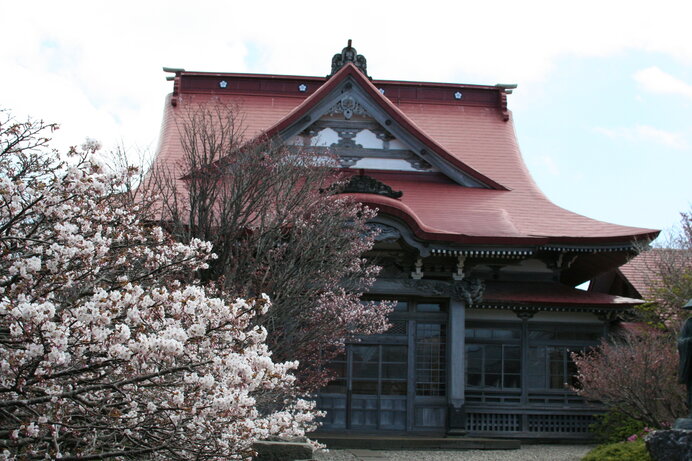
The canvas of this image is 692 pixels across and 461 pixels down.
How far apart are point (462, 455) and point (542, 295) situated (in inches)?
142

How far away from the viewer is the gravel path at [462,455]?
1223 centimetres

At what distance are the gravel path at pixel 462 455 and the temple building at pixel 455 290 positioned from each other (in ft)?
2.78

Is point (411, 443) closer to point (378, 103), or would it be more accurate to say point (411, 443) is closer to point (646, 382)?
point (646, 382)

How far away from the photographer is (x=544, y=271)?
51.1ft

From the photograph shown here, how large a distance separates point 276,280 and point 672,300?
8.51 meters

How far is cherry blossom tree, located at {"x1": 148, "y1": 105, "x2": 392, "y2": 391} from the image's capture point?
379 inches

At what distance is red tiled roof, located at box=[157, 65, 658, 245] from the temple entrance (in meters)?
1.96

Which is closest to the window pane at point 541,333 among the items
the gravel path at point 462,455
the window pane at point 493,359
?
the window pane at point 493,359

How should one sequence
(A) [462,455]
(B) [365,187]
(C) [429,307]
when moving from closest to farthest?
(A) [462,455], (B) [365,187], (C) [429,307]

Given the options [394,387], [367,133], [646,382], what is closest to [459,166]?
[367,133]

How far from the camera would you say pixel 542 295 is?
1465 cm

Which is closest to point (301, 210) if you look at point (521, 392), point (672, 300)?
point (521, 392)

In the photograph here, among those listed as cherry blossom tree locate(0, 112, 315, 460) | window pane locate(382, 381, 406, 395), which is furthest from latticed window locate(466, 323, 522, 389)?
cherry blossom tree locate(0, 112, 315, 460)

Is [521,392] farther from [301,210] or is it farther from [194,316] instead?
[194,316]
